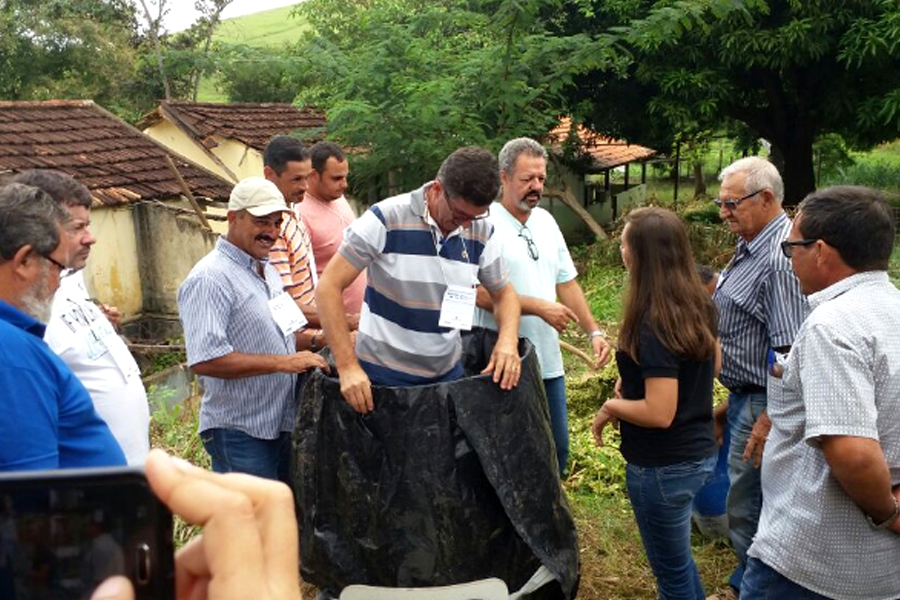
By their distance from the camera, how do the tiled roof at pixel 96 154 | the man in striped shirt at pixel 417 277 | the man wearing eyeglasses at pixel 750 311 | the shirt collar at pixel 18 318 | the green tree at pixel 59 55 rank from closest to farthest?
1. the shirt collar at pixel 18 318
2. the man in striped shirt at pixel 417 277
3. the man wearing eyeglasses at pixel 750 311
4. the tiled roof at pixel 96 154
5. the green tree at pixel 59 55

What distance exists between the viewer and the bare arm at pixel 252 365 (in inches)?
121

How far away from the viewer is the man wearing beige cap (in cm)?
308

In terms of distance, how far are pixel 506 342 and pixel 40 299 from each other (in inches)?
63.0

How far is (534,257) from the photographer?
404 cm

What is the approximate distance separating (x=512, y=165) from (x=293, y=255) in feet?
3.54

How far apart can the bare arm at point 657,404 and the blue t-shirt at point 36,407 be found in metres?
1.65

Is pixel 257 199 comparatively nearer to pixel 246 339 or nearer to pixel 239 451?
pixel 246 339

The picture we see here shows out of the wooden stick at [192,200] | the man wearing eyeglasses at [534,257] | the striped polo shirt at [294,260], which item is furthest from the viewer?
the wooden stick at [192,200]

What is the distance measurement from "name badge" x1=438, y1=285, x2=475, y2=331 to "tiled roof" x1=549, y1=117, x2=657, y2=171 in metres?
11.3

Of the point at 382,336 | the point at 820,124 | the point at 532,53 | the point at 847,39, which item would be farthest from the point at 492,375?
the point at 820,124

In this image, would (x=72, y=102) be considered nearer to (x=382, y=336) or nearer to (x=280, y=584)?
(x=382, y=336)

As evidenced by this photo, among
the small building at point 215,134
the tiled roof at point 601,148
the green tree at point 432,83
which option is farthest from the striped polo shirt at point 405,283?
the small building at point 215,134

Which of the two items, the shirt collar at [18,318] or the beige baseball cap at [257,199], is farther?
the beige baseball cap at [257,199]

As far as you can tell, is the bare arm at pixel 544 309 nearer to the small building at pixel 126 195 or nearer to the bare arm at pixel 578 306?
the bare arm at pixel 578 306
